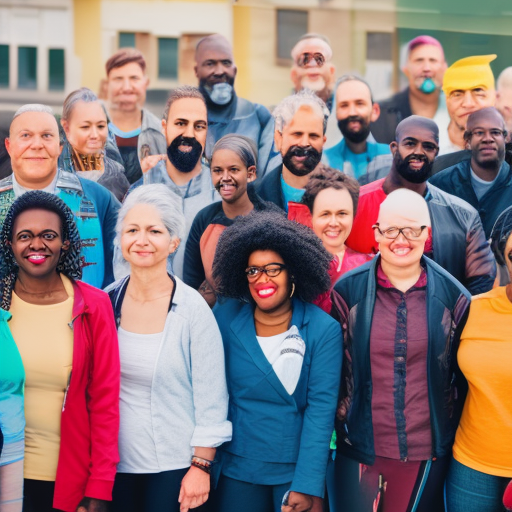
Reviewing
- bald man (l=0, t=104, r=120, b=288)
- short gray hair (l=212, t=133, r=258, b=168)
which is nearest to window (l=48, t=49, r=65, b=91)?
bald man (l=0, t=104, r=120, b=288)

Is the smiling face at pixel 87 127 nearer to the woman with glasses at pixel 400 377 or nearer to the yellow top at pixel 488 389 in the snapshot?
the woman with glasses at pixel 400 377

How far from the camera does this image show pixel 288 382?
3.81 metres

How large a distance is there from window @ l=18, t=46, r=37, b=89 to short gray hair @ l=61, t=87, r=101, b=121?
24 cm

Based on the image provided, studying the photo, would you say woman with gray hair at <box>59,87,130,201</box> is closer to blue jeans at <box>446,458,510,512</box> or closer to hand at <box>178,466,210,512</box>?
hand at <box>178,466,210,512</box>

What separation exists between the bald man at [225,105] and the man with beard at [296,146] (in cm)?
10

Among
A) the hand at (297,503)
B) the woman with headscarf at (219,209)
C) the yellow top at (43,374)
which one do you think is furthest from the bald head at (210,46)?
the hand at (297,503)

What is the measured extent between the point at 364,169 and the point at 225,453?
7.17ft

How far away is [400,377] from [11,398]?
1.83m

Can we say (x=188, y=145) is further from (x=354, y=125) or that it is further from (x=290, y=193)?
(x=354, y=125)

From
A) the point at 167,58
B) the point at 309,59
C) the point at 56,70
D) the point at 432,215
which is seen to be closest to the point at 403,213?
the point at 432,215

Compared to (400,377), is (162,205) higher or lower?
higher

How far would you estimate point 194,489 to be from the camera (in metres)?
3.77

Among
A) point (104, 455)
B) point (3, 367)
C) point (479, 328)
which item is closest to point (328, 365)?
point (479, 328)

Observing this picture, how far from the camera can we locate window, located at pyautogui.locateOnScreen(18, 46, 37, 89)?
5086 millimetres
